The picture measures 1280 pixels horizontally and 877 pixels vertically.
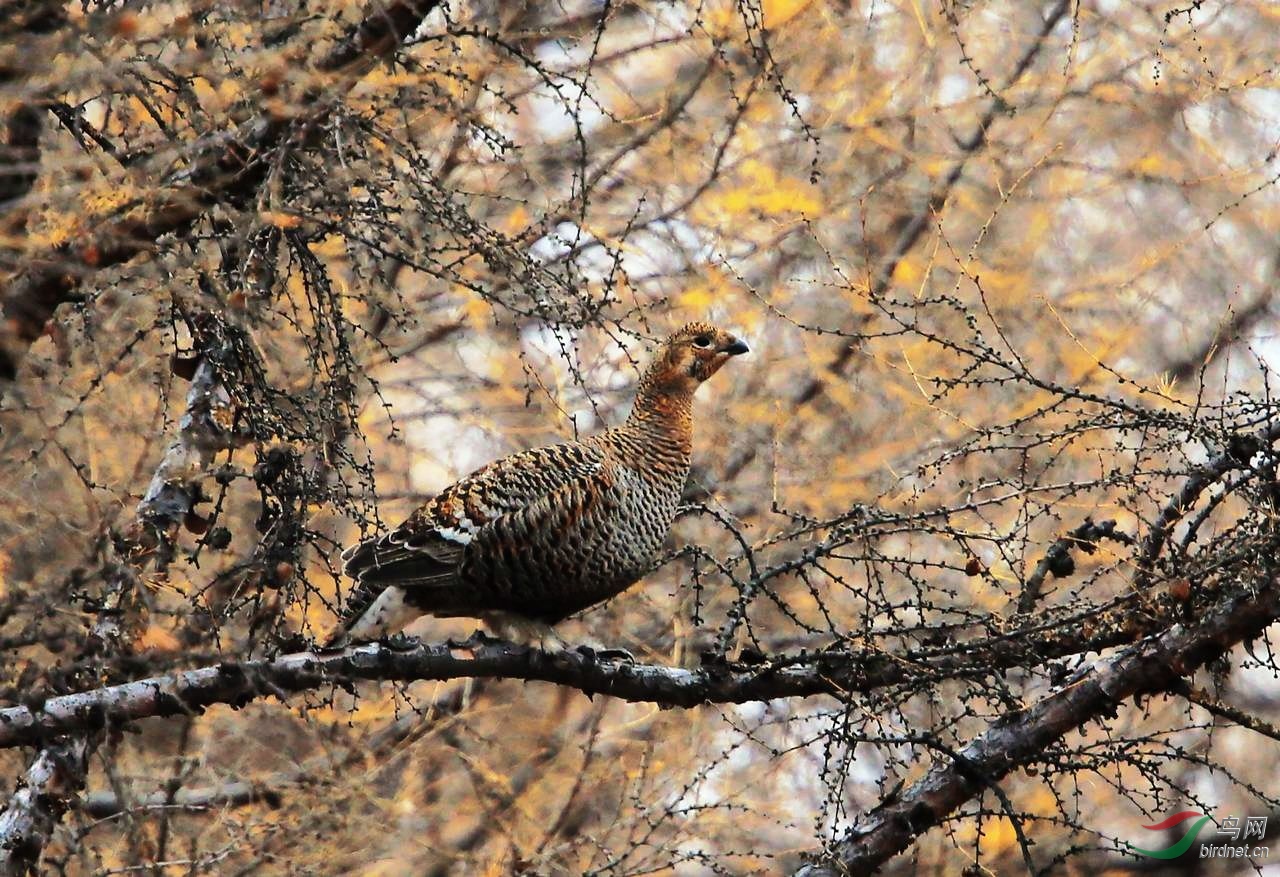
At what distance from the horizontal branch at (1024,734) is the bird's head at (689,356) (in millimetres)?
2090

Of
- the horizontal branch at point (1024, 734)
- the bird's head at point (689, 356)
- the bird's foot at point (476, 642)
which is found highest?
the bird's head at point (689, 356)

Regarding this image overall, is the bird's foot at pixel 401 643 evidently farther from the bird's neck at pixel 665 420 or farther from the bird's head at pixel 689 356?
the bird's head at pixel 689 356

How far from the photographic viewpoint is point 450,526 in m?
5.01

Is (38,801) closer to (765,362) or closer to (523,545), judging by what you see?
(523,545)

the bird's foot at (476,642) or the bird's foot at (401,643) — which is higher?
the bird's foot at (476,642)

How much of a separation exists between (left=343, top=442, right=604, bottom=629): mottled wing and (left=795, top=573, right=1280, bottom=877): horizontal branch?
1.61m

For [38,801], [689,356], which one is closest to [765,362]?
[689,356]

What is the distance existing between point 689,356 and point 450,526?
4.08 ft

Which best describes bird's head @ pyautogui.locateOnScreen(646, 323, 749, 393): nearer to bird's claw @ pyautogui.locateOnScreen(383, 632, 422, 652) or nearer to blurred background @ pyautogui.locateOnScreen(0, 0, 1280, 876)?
blurred background @ pyautogui.locateOnScreen(0, 0, 1280, 876)

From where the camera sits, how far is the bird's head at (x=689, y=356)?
5.71m

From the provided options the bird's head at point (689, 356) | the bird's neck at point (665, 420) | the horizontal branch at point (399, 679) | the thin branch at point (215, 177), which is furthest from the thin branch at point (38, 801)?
the bird's head at point (689, 356)

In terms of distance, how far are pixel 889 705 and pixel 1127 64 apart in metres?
5.87

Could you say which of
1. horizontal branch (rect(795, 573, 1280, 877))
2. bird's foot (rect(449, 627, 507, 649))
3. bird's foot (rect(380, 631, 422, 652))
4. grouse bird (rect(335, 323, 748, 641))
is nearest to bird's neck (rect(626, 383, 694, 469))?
grouse bird (rect(335, 323, 748, 641))

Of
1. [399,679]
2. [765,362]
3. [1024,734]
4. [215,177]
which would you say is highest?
[765,362]
